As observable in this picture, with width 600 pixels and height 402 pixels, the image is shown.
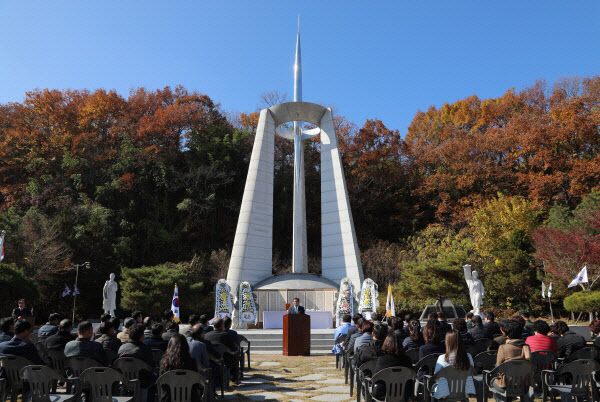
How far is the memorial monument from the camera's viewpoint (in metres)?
18.6

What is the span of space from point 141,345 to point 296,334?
6.66m

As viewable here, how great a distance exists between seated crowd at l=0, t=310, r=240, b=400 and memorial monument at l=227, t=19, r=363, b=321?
35.1 ft

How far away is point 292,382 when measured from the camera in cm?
792

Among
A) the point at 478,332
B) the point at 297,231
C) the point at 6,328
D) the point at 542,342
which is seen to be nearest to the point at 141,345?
the point at 6,328

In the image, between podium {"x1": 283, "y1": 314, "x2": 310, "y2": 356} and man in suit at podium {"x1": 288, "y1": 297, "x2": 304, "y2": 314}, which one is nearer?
podium {"x1": 283, "y1": 314, "x2": 310, "y2": 356}

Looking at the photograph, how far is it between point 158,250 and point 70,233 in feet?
15.8

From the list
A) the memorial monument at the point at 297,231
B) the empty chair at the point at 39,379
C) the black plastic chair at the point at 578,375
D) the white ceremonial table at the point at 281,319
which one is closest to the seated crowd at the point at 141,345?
the empty chair at the point at 39,379

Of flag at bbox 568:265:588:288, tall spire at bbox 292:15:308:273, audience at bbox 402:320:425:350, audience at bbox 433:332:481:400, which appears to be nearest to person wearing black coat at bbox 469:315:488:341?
audience at bbox 402:320:425:350

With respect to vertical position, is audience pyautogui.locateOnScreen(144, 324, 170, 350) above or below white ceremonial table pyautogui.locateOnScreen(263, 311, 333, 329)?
above

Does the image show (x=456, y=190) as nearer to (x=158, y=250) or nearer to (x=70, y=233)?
(x=158, y=250)

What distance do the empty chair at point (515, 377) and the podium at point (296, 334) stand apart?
6.78 m

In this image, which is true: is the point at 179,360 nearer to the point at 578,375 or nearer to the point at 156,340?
the point at 156,340

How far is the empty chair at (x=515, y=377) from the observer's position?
4.92 metres

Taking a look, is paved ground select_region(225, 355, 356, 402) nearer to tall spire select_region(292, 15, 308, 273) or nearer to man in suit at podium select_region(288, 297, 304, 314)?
man in suit at podium select_region(288, 297, 304, 314)
